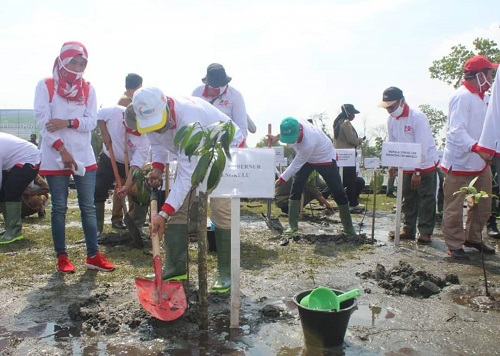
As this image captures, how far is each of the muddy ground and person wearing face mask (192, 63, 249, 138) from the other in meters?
1.98

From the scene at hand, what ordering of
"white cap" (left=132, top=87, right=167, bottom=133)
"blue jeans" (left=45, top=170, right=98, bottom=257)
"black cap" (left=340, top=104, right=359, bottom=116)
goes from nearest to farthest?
"white cap" (left=132, top=87, right=167, bottom=133), "blue jeans" (left=45, top=170, right=98, bottom=257), "black cap" (left=340, top=104, right=359, bottom=116)

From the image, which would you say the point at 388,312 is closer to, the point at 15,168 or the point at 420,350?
the point at 420,350

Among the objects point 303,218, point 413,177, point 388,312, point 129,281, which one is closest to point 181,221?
point 129,281

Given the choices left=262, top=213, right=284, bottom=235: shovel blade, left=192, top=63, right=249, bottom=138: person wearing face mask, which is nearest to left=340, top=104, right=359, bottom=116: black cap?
left=262, top=213, right=284, bottom=235: shovel blade

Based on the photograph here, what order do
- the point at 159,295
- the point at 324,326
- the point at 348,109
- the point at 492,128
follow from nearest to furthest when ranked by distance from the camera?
the point at 324,326 → the point at 159,295 → the point at 492,128 → the point at 348,109

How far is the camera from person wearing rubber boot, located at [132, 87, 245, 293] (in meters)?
3.46

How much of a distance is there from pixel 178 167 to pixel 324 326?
1.55m

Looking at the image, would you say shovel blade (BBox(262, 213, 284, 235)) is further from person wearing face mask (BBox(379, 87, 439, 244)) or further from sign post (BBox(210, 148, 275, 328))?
sign post (BBox(210, 148, 275, 328))

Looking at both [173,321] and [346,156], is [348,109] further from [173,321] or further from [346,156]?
[173,321]

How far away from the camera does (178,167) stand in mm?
3553

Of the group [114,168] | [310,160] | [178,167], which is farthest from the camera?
[310,160]

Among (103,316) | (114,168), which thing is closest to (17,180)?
(114,168)

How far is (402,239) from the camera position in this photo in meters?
6.89

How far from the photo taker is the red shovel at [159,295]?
10.7ft
